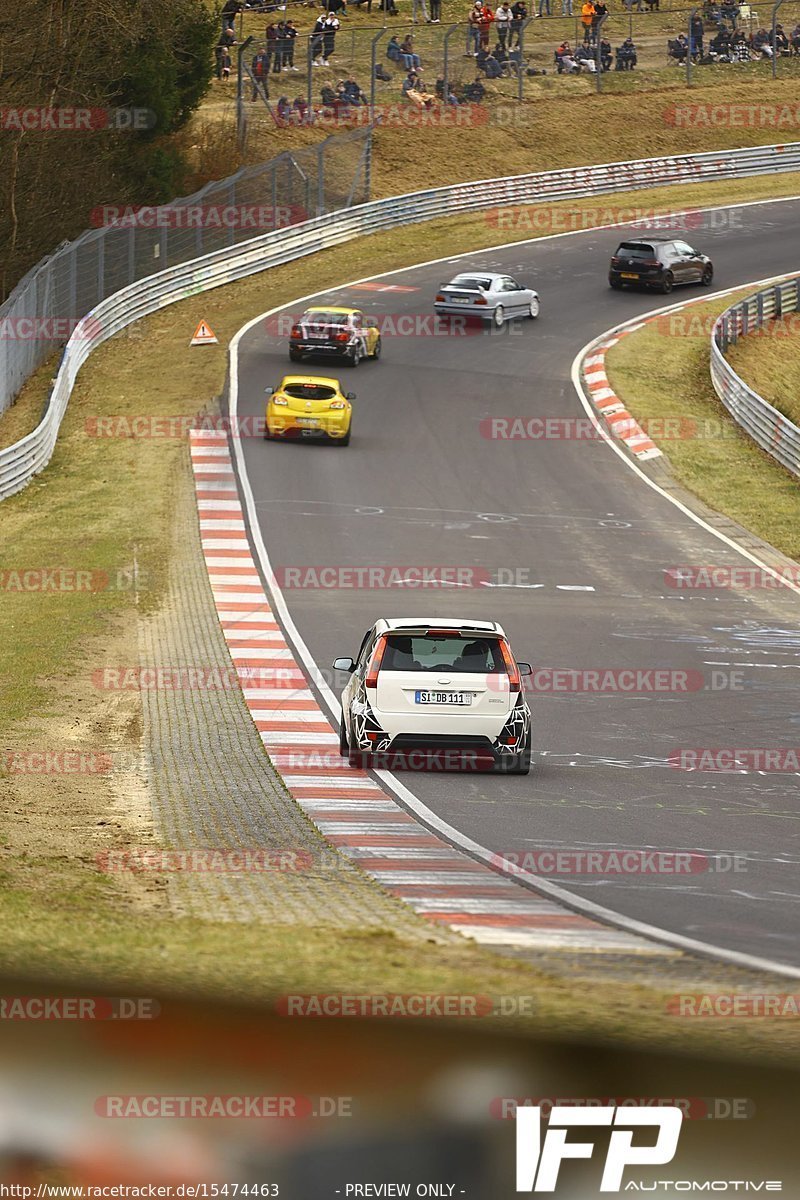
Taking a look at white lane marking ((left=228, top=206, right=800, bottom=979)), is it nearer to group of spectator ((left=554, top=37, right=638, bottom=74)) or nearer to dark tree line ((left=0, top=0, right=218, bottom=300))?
dark tree line ((left=0, top=0, right=218, bottom=300))

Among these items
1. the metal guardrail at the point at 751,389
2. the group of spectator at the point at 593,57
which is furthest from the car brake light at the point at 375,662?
the group of spectator at the point at 593,57

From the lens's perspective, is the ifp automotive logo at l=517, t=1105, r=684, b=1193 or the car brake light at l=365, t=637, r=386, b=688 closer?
the ifp automotive logo at l=517, t=1105, r=684, b=1193

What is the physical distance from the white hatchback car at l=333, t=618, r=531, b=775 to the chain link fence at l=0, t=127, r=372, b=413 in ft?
70.7

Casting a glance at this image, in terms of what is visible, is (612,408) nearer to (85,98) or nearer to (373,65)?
(85,98)

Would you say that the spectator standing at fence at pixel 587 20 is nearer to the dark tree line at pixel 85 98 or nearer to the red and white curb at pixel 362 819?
the dark tree line at pixel 85 98

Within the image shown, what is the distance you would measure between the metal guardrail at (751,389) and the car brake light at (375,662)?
20779mm

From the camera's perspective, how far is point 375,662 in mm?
15844

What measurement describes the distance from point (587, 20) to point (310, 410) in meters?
39.2

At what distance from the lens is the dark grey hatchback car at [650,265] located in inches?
1997

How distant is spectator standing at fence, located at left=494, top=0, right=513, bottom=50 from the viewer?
6606cm

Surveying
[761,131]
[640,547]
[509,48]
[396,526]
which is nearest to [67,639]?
[396,526]

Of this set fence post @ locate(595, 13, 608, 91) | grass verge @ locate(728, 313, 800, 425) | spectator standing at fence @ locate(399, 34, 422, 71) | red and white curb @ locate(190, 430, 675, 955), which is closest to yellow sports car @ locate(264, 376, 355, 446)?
red and white curb @ locate(190, 430, 675, 955)

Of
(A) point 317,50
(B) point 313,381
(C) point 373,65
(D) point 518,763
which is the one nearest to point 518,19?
(C) point 373,65

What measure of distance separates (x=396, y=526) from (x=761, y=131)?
47.0m
